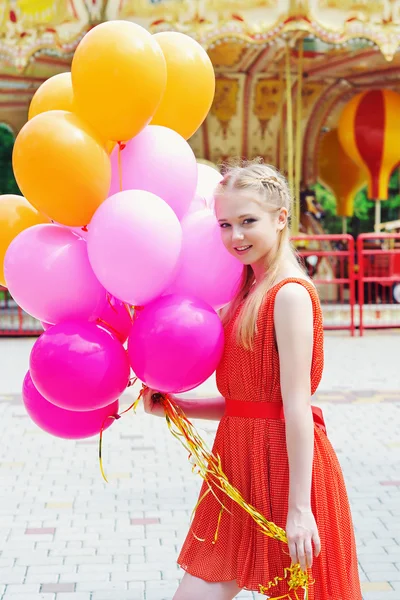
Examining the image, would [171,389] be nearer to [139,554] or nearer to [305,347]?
[305,347]

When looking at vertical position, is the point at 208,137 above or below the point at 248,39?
below

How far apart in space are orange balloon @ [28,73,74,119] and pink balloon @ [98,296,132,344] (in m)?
0.59

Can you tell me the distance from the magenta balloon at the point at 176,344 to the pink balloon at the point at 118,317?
204 millimetres

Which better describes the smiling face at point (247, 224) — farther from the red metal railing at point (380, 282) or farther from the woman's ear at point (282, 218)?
the red metal railing at point (380, 282)

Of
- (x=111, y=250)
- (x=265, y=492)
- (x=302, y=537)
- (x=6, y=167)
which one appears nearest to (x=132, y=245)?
(x=111, y=250)

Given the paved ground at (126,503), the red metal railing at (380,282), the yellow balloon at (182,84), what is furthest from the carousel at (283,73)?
the yellow balloon at (182,84)

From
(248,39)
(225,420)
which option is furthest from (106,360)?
(248,39)

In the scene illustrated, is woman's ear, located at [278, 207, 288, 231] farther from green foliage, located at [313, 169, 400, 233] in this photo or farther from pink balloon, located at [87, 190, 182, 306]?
green foliage, located at [313, 169, 400, 233]

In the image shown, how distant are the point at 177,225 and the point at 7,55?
10699 mm

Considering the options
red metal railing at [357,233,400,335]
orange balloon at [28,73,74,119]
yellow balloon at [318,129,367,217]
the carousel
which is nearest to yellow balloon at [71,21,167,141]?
orange balloon at [28,73,74,119]

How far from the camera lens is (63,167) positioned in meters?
2.50

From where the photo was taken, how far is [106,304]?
2668 millimetres

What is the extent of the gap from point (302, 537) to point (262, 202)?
0.84m

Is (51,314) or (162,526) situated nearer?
(51,314)
